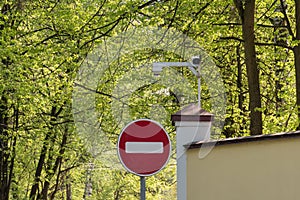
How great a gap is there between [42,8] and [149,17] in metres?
4.33

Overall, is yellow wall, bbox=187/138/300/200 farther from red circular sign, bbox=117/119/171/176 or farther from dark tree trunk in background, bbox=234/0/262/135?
dark tree trunk in background, bbox=234/0/262/135

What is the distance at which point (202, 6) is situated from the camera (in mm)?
14172

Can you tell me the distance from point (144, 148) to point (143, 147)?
1cm

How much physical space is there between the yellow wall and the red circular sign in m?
1.31

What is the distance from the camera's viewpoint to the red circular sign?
6.49 meters

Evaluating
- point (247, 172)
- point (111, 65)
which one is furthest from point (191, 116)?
point (111, 65)

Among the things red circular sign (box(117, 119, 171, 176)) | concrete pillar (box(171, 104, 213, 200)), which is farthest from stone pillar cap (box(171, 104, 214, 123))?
red circular sign (box(117, 119, 171, 176))

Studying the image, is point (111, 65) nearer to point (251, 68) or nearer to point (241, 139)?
point (251, 68)

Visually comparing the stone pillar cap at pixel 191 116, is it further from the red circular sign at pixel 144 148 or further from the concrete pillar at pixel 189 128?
the red circular sign at pixel 144 148

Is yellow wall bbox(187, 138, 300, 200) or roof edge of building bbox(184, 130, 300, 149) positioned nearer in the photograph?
roof edge of building bbox(184, 130, 300, 149)

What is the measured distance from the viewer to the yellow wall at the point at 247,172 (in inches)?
277

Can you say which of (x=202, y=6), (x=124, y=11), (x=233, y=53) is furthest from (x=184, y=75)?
(x=124, y=11)

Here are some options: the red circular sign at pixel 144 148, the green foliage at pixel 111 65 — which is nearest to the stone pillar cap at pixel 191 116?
the red circular sign at pixel 144 148

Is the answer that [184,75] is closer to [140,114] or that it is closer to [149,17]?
[140,114]
